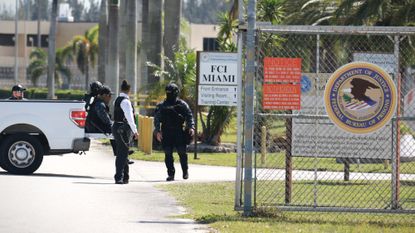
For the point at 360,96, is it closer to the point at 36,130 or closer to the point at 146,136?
the point at 36,130

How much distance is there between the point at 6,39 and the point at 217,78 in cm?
9112

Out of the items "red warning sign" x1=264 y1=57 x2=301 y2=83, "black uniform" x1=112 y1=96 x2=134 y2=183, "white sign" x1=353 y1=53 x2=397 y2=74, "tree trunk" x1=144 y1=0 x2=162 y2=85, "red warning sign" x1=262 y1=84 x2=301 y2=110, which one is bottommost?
"black uniform" x1=112 y1=96 x2=134 y2=183

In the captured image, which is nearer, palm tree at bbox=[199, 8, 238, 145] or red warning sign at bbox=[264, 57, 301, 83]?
red warning sign at bbox=[264, 57, 301, 83]

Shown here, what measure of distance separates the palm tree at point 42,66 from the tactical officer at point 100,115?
7368cm

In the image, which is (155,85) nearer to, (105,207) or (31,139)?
(31,139)

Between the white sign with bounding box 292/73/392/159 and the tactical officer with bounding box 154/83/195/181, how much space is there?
564cm

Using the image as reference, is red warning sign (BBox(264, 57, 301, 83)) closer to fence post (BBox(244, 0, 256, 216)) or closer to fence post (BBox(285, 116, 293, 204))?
fence post (BBox(244, 0, 256, 216))

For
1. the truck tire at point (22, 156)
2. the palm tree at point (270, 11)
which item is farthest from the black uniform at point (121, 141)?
the palm tree at point (270, 11)

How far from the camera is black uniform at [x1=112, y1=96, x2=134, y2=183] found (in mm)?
18641

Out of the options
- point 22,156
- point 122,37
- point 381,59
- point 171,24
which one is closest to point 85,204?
point 381,59

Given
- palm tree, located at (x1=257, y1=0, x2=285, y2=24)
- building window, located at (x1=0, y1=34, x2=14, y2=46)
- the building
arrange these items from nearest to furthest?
palm tree, located at (x1=257, y1=0, x2=285, y2=24), the building, building window, located at (x1=0, y1=34, x2=14, y2=46)

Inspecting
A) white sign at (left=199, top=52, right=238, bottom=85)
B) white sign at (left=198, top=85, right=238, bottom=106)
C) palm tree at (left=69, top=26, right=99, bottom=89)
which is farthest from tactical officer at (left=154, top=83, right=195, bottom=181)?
palm tree at (left=69, top=26, right=99, bottom=89)

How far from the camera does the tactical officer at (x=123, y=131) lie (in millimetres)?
18625

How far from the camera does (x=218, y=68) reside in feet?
83.7
